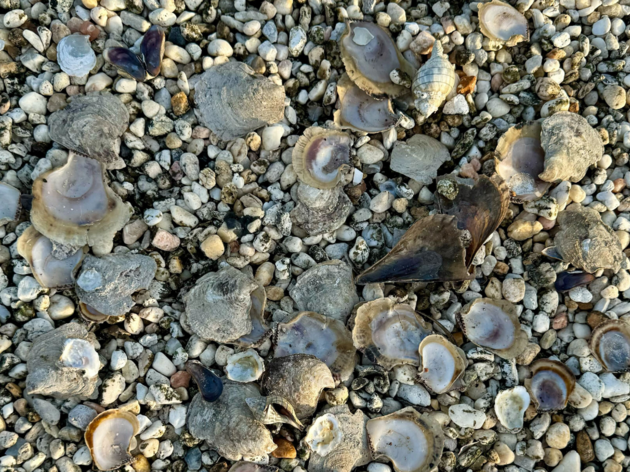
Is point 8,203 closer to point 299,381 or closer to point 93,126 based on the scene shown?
point 93,126

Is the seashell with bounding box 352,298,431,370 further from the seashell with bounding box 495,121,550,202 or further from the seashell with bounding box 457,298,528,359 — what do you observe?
the seashell with bounding box 495,121,550,202

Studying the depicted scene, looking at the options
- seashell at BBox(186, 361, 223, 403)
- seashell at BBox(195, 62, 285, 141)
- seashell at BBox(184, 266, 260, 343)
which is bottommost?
seashell at BBox(186, 361, 223, 403)

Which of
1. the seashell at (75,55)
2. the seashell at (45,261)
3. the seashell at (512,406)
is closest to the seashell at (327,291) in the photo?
the seashell at (512,406)

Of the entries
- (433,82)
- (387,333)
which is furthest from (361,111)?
(387,333)

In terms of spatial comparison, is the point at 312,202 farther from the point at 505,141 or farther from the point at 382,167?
the point at 505,141

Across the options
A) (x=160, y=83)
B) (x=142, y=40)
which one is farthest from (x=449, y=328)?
(x=142, y=40)

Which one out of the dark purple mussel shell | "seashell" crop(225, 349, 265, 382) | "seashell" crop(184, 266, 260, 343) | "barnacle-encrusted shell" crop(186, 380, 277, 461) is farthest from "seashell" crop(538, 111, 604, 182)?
the dark purple mussel shell
